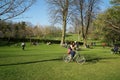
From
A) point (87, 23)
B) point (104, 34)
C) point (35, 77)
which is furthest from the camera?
point (104, 34)

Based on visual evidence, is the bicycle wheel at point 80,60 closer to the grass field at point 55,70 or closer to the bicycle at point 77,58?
the bicycle at point 77,58

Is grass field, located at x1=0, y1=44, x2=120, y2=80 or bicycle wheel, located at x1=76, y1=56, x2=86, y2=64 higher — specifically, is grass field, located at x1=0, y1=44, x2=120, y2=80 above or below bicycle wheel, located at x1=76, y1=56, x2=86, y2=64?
below

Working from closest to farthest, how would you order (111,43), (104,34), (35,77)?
(35,77), (104,34), (111,43)

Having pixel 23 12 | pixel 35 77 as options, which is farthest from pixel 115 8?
pixel 35 77

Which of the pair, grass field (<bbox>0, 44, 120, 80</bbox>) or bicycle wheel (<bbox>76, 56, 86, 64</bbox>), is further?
A: bicycle wheel (<bbox>76, 56, 86, 64</bbox>)

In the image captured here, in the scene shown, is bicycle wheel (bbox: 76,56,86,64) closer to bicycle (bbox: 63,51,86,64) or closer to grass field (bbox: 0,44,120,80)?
bicycle (bbox: 63,51,86,64)

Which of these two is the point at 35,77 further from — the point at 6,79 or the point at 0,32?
the point at 0,32

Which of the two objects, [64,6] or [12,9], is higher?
[64,6]

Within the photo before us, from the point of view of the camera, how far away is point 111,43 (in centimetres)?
6288

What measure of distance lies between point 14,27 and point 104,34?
39.7 metres

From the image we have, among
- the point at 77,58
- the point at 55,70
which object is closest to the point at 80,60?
the point at 77,58

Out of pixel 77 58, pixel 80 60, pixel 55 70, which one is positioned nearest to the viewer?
pixel 55 70

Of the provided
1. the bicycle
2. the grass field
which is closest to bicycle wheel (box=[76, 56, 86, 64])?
the bicycle

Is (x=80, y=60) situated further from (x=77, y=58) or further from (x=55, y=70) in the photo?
(x=55, y=70)
